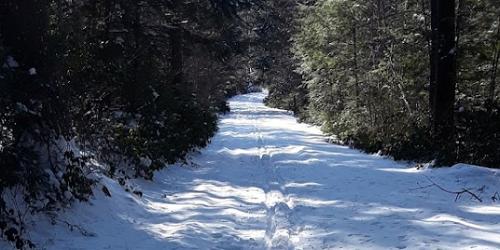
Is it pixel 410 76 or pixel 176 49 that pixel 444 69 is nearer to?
pixel 410 76

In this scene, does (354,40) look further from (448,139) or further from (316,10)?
(448,139)

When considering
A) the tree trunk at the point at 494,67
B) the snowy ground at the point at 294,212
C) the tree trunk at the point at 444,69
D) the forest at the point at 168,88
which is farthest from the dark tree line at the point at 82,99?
the tree trunk at the point at 494,67

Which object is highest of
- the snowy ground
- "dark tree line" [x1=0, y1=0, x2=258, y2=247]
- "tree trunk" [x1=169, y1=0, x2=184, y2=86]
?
"tree trunk" [x1=169, y1=0, x2=184, y2=86]

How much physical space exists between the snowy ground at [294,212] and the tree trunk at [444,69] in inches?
53.1

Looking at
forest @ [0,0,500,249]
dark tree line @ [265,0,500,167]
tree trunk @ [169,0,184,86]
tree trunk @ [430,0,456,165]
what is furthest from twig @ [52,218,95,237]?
tree trunk @ [169,0,184,86]

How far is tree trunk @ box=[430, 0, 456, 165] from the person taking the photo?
12961mm

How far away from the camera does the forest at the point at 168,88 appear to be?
760cm

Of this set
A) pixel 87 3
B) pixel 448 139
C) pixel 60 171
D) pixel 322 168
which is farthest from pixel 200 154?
pixel 60 171

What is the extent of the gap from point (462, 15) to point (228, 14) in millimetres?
7434

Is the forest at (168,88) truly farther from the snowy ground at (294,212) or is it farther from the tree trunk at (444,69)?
the snowy ground at (294,212)

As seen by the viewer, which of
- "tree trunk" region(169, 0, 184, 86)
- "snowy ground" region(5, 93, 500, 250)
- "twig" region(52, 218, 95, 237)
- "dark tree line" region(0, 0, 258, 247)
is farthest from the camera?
"tree trunk" region(169, 0, 184, 86)

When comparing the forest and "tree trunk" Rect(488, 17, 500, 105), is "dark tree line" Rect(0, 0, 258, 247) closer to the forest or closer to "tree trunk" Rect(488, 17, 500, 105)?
the forest

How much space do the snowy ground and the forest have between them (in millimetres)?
643

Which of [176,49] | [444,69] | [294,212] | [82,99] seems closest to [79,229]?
[294,212]
